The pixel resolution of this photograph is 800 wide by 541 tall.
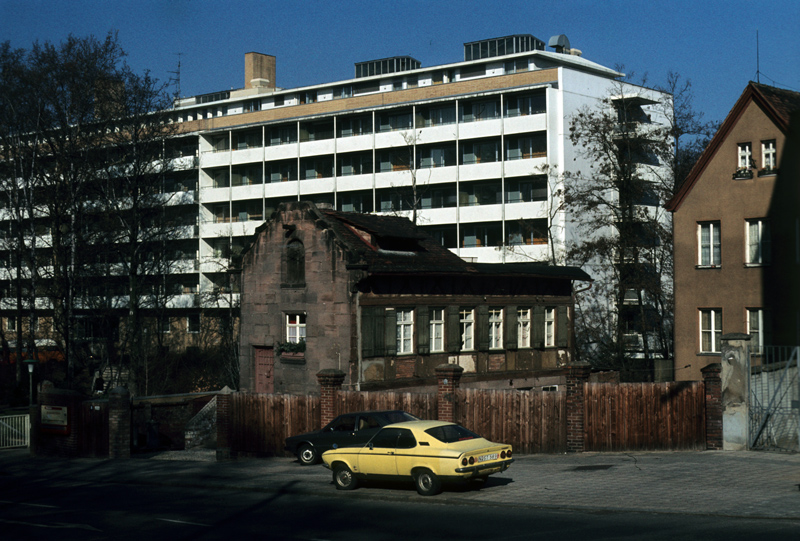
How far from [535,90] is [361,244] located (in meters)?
34.3

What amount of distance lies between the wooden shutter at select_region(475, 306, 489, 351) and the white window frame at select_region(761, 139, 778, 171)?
516 inches

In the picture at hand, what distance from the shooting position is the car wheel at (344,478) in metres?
20.5

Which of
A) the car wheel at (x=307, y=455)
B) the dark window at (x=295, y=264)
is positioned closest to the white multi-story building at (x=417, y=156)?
the dark window at (x=295, y=264)

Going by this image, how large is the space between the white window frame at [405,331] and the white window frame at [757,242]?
1455 cm

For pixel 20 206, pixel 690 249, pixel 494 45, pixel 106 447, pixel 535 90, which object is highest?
pixel 494 45

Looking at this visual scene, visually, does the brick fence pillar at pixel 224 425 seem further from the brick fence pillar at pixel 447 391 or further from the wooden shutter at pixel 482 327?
the wooden shutter at pixel 482 327

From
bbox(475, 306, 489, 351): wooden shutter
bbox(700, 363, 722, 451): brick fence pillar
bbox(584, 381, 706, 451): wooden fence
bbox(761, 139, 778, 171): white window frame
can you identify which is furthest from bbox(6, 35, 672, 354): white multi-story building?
bbox(700, 363, 722, 451): brick fence pillar

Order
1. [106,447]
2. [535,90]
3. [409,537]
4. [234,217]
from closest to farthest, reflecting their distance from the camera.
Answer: [409,537] < [106,447] < [535,90] < [234,217]

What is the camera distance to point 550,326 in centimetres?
4253

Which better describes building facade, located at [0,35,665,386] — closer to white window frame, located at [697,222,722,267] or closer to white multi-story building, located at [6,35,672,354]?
white multi-story building, located at [6,35,672,354]

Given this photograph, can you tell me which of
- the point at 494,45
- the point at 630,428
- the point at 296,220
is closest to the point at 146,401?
the point at 296,220

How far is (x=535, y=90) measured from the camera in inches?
2562

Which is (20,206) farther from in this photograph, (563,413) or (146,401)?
(563,413)

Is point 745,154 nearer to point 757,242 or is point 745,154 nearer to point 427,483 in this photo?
point 757,242
